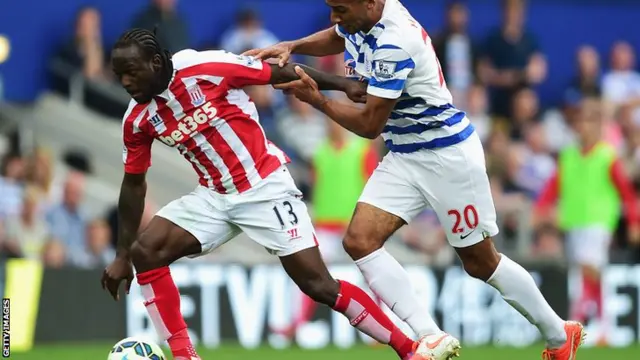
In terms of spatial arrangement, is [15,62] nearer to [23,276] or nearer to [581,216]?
[23,276]

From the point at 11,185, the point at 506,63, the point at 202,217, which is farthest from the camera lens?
the point at 506,63

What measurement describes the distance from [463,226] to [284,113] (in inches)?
281

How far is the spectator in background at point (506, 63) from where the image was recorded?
1711 cm

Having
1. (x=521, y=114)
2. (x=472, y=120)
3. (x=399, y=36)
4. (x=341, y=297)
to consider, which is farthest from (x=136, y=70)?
(x=521, y=114)

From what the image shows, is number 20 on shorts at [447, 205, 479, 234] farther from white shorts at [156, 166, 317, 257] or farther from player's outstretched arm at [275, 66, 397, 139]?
white shorts at [156, 166, 317, 257]

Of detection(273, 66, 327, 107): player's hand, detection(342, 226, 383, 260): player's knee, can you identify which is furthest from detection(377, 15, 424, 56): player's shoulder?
detection(342, 226, 383, 260): player's knee

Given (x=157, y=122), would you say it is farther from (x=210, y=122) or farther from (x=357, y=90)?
(x=357, y=90)

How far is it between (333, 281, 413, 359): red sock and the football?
1079mm

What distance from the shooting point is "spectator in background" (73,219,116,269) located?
43.8ft

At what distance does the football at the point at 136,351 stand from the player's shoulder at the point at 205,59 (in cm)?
161

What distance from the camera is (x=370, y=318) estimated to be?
8703 millimetres

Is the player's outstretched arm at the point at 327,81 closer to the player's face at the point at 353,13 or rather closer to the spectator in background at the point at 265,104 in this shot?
the player's face at the point at 353,13

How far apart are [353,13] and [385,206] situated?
115 centimetres

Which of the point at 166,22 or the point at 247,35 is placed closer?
the point at 166,22
